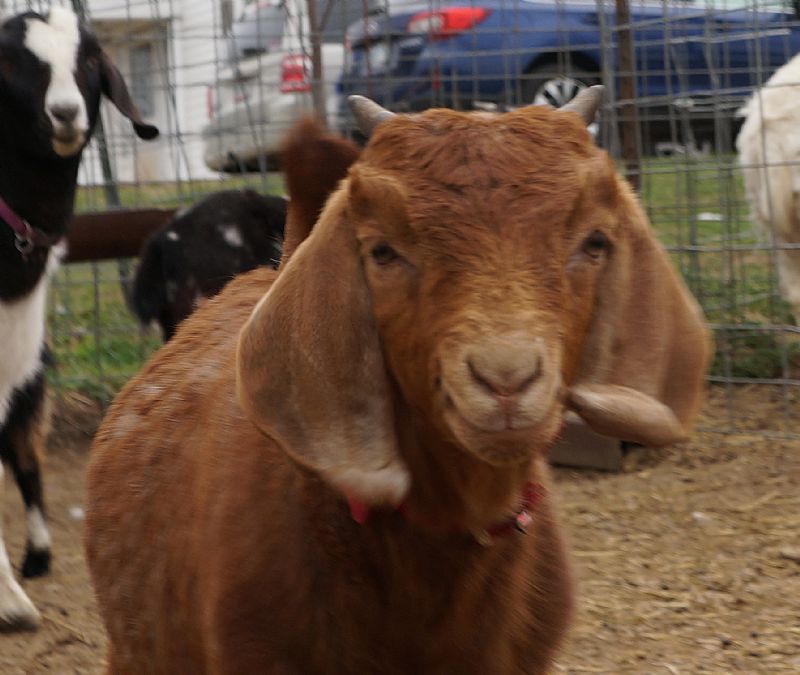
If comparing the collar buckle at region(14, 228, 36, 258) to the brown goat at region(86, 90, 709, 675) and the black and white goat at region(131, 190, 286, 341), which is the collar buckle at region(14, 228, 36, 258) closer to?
the black and white goat at region(131, 190, 286, 341)

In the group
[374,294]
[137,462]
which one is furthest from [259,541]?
[137,462]

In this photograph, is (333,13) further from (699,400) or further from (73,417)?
(699,400)

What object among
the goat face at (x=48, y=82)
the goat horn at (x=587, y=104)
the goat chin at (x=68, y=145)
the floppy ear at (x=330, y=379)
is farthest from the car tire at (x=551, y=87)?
the floppy ear at (x=330, y=379)

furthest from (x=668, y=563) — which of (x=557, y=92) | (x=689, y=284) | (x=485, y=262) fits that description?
(x=557, y=92)

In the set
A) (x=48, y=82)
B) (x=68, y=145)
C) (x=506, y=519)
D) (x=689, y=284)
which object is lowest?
(x=689, y=284)

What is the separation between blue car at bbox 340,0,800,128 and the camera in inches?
267

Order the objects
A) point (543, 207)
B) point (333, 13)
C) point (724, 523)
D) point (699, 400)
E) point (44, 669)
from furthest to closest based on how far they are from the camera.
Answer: point (333, 13)
point (724, 523)
point (44, 669)
point (699, 400)
point (543, 207)

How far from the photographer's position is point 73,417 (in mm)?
7434

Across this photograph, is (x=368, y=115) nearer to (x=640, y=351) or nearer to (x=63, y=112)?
(x=640, y=351)

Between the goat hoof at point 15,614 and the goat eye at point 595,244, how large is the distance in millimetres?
3210

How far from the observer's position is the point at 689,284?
721 cm

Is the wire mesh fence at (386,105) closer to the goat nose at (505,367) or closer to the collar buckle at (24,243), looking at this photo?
the collar buckle at (24,243)

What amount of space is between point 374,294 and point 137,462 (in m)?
1.13

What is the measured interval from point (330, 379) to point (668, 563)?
318 centimetres
